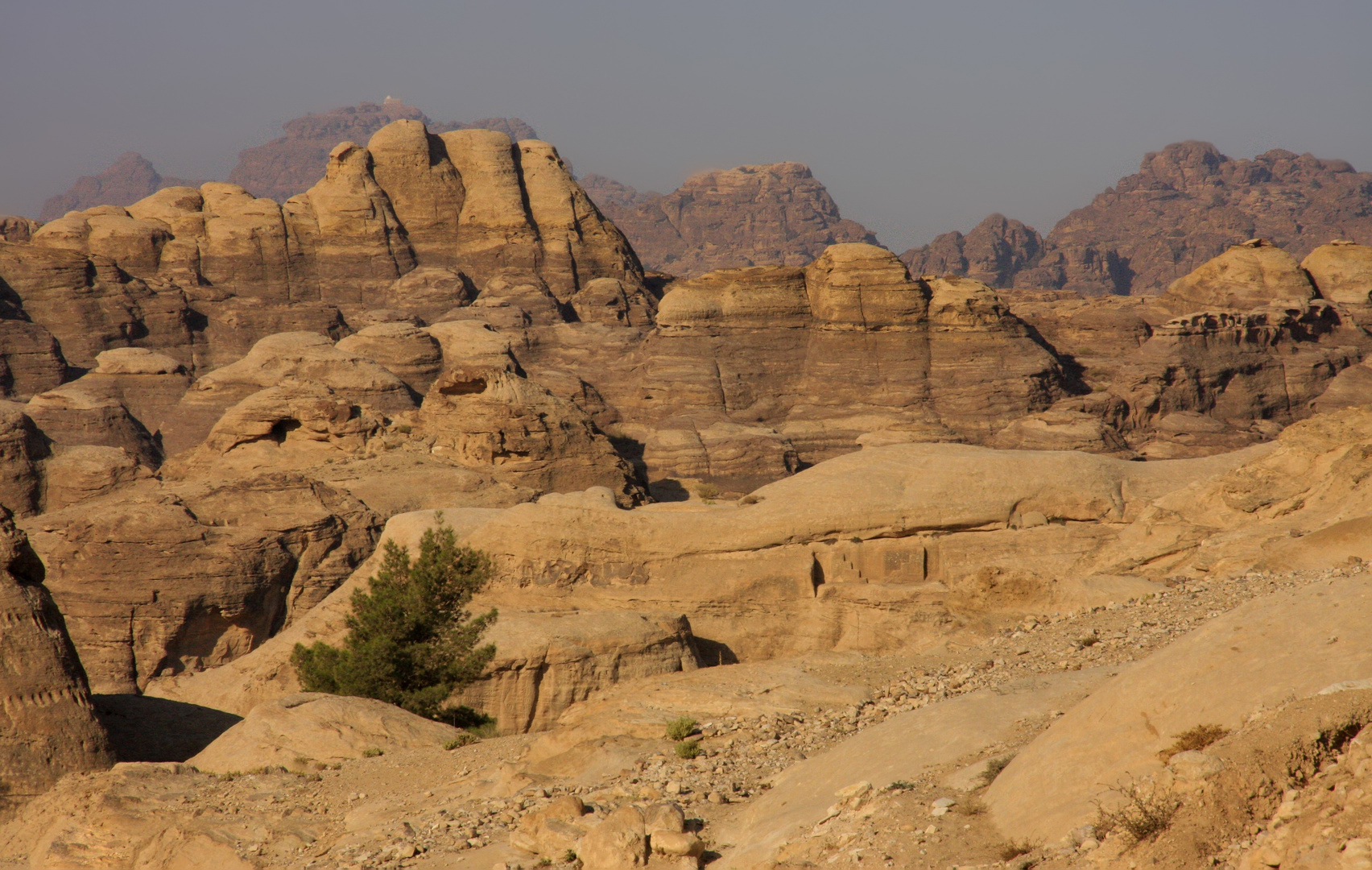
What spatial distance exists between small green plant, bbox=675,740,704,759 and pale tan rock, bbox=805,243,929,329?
150ft

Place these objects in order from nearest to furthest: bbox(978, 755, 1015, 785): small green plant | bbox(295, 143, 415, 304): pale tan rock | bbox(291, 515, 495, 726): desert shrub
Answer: bbox(978, 755, 1015, 785): small green plant, bbox(291, 515, 495, 726): desert shrub, bbox(295, 143, 415, 304): pale tan rock

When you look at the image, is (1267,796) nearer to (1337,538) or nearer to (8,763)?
(1337,538)

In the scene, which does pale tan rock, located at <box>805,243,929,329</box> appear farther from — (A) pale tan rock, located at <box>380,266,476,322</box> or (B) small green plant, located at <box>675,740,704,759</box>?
(B) small green plant, located at <box>675,740,704,759</box>

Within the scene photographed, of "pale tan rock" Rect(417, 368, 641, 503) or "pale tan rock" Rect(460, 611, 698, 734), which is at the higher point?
"pale tan rock" Rect(417, 368, 641, 503)

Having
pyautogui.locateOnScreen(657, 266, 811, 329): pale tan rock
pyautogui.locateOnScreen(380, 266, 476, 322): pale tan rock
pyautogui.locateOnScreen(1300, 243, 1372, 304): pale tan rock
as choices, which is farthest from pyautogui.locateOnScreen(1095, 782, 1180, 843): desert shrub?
pyautogui.locateOnScreen(380, 266, 476, 322): pale tan rock

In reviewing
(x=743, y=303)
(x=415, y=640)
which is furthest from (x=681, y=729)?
(x=743, y=303)

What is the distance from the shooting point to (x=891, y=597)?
1983 centimetres

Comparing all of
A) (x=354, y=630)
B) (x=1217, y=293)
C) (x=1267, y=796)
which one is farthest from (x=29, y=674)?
(x=1217, y=293)

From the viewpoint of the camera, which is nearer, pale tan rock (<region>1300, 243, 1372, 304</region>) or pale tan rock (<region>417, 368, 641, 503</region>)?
pale tan rock (<region>417, 368, 641, 503</region>)

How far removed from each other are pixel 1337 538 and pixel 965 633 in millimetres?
5455

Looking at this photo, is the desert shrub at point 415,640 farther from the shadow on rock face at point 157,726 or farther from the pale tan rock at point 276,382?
the pale tan rock at point 276,382

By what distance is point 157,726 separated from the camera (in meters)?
18.5

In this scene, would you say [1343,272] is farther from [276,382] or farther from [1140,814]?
[1140,814]

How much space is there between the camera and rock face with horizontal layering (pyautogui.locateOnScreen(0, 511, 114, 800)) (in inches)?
560
